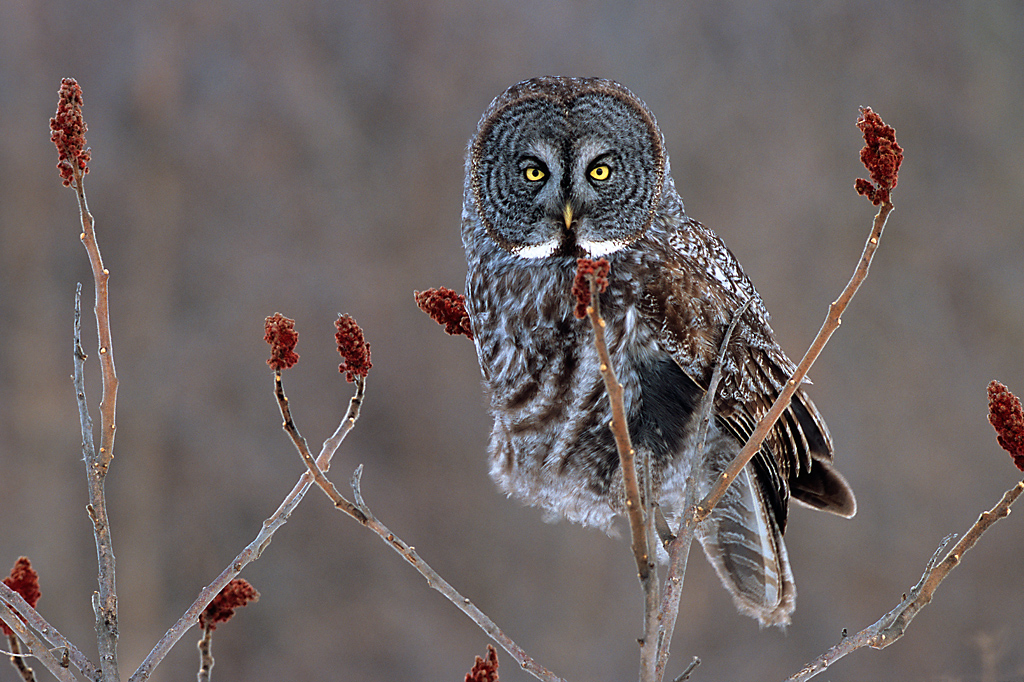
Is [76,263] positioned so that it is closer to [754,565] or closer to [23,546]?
[23,546]

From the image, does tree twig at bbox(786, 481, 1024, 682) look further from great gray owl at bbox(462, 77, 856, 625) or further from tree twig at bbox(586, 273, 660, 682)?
great gray owl at bbox(462, 77, 856, 625)

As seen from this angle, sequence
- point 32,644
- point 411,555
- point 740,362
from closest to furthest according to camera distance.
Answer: point 32,644 → point 411,555 → point 740,362

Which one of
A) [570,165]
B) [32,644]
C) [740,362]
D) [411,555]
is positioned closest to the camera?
[32,644]

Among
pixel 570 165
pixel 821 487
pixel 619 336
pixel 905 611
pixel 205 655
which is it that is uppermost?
pixel 570 165

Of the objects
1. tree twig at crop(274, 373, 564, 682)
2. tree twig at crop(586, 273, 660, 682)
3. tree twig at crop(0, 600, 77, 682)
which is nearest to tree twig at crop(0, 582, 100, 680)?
tree twig at crop(0, 600, 77, 682)

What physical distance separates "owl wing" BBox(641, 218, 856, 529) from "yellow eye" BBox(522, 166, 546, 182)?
0.22 meters

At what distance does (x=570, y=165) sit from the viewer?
127 centimetres

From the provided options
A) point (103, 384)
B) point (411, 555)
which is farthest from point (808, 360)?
point (103, 384)

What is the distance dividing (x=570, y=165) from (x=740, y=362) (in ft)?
1.30

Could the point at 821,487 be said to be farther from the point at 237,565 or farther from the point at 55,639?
the point at 55,639

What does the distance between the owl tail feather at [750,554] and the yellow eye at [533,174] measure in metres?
0.54

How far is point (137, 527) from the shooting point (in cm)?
410

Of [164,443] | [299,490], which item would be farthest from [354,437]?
[299,490]

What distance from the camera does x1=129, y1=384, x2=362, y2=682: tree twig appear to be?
89 centimetres
